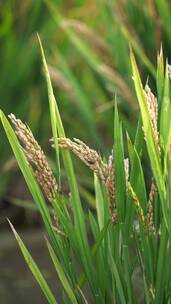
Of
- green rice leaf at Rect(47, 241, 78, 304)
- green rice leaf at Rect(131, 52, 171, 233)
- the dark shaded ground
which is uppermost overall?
green rice leaf at Rect(131, 52, 171, 233)

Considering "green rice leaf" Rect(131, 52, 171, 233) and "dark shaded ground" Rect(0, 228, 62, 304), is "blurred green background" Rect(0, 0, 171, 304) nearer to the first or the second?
"dark shaded ground" Rect(0, 228, 62, 304)

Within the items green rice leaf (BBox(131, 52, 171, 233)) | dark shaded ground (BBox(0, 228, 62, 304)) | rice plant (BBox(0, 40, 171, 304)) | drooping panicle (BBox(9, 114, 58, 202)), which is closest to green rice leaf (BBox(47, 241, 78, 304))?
rice plant (BBox(0, 40, 171, 304))

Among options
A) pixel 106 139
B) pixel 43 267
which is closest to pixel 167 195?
pixel 43 267

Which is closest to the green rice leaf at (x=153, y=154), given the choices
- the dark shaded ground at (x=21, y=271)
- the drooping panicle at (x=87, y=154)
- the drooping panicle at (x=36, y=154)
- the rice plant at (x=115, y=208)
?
the rice plant at (x=115, y=208)

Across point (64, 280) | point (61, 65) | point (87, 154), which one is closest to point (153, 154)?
point (87, 154)

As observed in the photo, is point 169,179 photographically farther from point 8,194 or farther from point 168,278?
point 8,194

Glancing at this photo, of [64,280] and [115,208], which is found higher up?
[115,208]

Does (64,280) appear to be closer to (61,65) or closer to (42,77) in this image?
(61,65)
